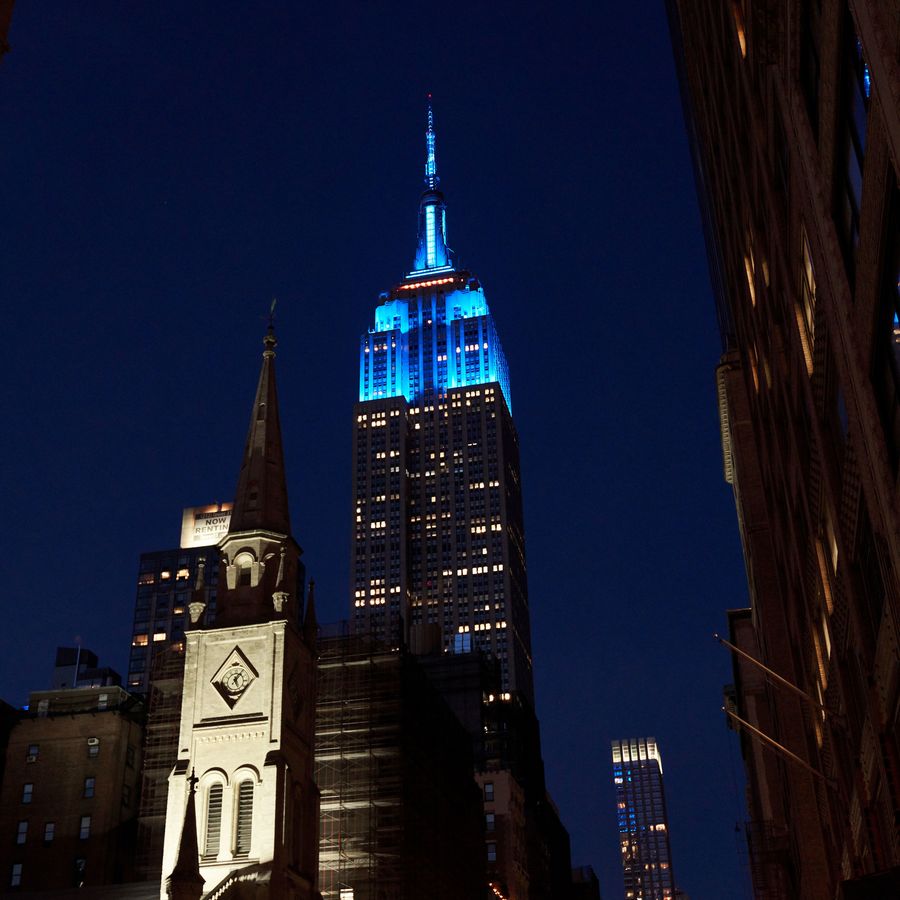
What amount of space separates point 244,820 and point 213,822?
4.37ft

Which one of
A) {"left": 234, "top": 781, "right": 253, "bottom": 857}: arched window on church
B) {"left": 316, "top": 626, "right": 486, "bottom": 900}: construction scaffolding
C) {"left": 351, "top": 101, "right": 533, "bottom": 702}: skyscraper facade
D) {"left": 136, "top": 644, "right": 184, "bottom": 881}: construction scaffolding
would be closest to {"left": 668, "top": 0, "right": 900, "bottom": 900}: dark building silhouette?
{"left": 234, "top": 781, "right": 253, "bottom": 857}: arched window on church

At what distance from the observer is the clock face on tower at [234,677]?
54.6 meters

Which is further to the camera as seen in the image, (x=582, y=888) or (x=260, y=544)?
(x=582, y=888)

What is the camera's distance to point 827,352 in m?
24.4

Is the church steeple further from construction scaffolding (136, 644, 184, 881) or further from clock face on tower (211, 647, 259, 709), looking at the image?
construction scaffolding (136, 644, 184, 881)

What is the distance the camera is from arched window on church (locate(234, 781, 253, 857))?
5112 centimetres

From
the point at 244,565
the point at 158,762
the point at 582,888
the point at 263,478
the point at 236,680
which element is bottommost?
the point at 582,888

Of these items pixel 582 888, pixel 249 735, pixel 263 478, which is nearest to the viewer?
pixel 249 735

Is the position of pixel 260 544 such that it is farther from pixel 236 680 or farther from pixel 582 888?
pixel 582 888

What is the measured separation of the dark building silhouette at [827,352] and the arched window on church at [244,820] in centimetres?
2205

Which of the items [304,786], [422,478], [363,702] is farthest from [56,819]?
[422,478]

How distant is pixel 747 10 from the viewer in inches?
987

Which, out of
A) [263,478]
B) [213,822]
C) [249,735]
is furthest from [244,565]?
[213,822]

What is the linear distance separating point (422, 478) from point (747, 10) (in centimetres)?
17040
